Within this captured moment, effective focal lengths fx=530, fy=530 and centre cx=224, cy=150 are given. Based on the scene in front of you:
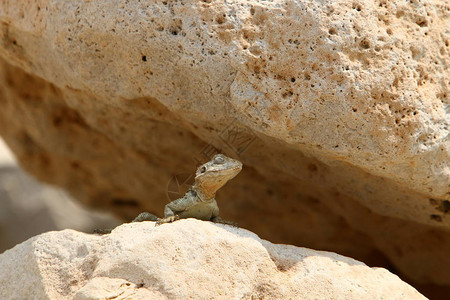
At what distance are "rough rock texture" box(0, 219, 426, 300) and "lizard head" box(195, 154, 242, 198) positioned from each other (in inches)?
20.5

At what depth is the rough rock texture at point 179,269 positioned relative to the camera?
3105 millimetres

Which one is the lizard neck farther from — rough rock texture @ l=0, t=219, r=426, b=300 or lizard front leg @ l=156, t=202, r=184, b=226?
rough rock texture @ l=0, t=219, r=426, b=300

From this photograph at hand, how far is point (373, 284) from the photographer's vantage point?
3482 millimetres

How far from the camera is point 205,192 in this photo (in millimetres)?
4211

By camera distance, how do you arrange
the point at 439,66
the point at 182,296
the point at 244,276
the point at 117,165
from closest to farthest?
the point at 182,296, the point at 244,276, the point at 439,66, the point at 117,165

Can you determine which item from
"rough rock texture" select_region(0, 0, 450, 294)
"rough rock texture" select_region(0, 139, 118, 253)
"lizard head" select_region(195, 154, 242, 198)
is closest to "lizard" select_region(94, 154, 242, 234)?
"lizard head" select_region(195, 154, 242, 198)

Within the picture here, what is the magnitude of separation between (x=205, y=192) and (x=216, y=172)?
27 centimetres

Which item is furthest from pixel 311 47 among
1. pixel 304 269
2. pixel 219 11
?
pixel 304 269

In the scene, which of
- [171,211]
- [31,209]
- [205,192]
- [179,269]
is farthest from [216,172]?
[31,209]

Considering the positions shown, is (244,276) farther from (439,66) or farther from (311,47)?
(439,66)

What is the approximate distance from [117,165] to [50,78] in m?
2.08

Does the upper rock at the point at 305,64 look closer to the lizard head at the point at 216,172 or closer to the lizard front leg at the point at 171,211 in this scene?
the lizard head at the point at 216,172

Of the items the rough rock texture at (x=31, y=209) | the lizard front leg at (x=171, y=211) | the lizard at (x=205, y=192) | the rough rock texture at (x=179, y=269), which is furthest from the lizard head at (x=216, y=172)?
the rough rock texture at (x=31, y=209)

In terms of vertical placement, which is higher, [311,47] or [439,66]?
[311,47]
